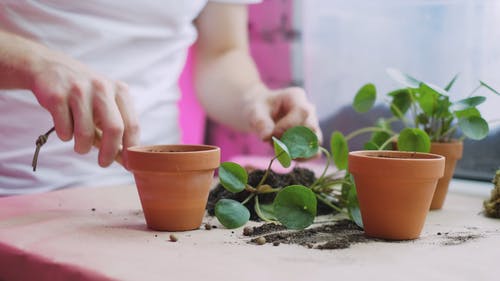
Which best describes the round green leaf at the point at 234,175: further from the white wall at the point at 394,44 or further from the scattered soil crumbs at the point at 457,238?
the white wall at the point at 394,44

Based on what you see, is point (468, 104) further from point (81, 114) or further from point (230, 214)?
point (81, 114)

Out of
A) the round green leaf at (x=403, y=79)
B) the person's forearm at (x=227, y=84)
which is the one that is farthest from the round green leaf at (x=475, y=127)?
the person's forearm at (x=227, y=84)

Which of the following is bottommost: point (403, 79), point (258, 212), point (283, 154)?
point (258, 212)

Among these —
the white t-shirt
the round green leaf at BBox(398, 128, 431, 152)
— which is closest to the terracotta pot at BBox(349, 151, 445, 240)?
the round green leaf at BBox(398, 128, 431, 152)

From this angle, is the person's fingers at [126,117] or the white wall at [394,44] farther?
the white wall at [394,44]

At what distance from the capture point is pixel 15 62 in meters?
1.00

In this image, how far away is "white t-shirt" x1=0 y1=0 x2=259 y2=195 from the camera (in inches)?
52.7

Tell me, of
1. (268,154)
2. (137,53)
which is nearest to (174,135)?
(137,53)

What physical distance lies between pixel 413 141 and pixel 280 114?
39 centimetres

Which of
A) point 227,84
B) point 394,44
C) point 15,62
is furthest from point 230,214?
point 394,44

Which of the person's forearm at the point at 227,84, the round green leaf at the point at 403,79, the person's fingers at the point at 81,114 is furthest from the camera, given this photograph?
the person's forearm at the point at 227,84

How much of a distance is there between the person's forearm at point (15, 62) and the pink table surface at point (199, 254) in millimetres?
212

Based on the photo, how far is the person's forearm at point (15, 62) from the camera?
0.99m

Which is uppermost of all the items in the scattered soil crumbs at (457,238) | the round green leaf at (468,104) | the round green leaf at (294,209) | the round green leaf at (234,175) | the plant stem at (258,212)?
the round green leaf at (468,104)
